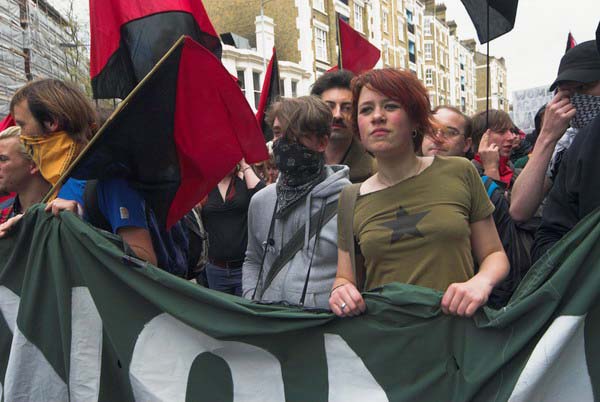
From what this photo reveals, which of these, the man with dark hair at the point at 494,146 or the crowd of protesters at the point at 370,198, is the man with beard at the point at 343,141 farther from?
the man with dark hair at the point at 494,146

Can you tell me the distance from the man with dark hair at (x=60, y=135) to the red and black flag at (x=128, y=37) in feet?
0.71

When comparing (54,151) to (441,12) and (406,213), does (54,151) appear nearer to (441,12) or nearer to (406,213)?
(406,213)

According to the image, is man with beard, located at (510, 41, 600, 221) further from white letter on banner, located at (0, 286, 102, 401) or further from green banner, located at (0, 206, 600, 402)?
white letter on banner, located at (0, 286, 102, 401)

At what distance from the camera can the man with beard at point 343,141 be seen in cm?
300

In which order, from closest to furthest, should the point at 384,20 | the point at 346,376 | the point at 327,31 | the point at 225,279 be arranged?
1. the point at 346,376
2. the point at 225,279
3. the point at 327,31
4. the point at 384,20

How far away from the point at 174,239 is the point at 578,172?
1.81 meters

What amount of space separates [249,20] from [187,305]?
30294 mm

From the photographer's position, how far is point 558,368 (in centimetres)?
158

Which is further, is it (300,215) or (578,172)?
(300,215)

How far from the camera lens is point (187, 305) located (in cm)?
191

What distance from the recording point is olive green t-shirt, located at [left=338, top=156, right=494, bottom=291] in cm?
183

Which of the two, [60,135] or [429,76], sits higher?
[429,76]

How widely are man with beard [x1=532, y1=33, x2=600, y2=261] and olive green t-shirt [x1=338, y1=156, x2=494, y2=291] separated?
305 mm

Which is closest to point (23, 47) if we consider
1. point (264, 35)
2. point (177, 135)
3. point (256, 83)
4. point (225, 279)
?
point (256, 83)
